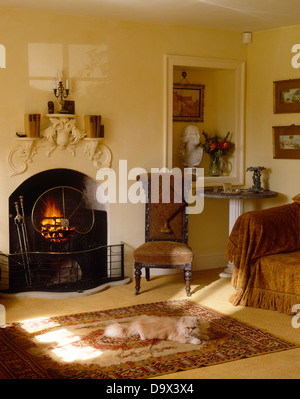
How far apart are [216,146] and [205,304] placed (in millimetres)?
1969

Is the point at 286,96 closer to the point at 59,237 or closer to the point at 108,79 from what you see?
the point at 108,79

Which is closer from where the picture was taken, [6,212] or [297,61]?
[6,212]

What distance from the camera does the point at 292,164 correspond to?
5.89 metres

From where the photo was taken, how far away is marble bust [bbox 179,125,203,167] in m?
6.21

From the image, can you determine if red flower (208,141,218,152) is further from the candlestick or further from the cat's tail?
the cat's tail

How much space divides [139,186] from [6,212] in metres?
1.36

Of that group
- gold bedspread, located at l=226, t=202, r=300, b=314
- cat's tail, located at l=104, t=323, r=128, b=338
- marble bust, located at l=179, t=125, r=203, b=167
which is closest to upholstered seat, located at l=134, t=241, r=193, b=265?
gold bedspread, located at l=226, t=202, r=300, b=314

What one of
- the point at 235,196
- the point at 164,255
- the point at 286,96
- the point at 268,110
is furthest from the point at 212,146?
the point at 164,255

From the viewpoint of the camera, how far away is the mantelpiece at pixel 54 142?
529 cm

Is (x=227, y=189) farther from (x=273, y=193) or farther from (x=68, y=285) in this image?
(x=68, y=285)

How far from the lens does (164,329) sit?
411cm

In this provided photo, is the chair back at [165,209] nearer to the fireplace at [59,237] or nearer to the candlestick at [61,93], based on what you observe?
the fireplace at [59,237]

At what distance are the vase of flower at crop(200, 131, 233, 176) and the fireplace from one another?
1342 mm
